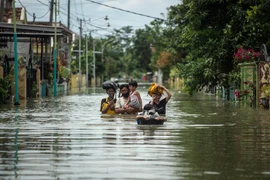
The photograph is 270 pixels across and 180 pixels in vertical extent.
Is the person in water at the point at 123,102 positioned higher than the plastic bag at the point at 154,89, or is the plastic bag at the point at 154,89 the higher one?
the plastic bag at the point at 154,89

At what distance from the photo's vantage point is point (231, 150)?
509 inches

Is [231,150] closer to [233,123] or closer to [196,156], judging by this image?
[196,156]

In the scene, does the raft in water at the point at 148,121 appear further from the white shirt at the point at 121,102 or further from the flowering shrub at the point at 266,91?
the flowering shrub at the point at 266,91

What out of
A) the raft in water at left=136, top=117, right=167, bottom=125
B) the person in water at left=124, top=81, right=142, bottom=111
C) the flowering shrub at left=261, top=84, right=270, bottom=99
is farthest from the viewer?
the flowering shrub at left=261, top=84, right=270, bottom=99

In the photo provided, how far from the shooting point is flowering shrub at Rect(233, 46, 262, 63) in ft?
113

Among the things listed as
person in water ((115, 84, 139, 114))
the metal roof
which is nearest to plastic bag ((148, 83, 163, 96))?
person in water ((115, 84, 139, 114))

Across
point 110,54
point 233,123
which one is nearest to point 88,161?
point 233,123

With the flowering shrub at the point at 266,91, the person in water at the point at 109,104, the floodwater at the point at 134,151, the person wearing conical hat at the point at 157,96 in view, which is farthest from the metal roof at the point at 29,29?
the floodwater at the point at 134,151

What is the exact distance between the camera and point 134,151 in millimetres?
12742

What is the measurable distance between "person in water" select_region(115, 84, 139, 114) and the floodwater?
2119 millimetres

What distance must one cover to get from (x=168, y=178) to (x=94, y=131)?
781cm

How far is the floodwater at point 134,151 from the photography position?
10.1 meters

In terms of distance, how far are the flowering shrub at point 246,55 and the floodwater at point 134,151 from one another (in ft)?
46.8

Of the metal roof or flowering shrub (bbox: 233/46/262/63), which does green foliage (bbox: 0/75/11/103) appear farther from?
flowering shrub (bbox: 233/46/262/63)
